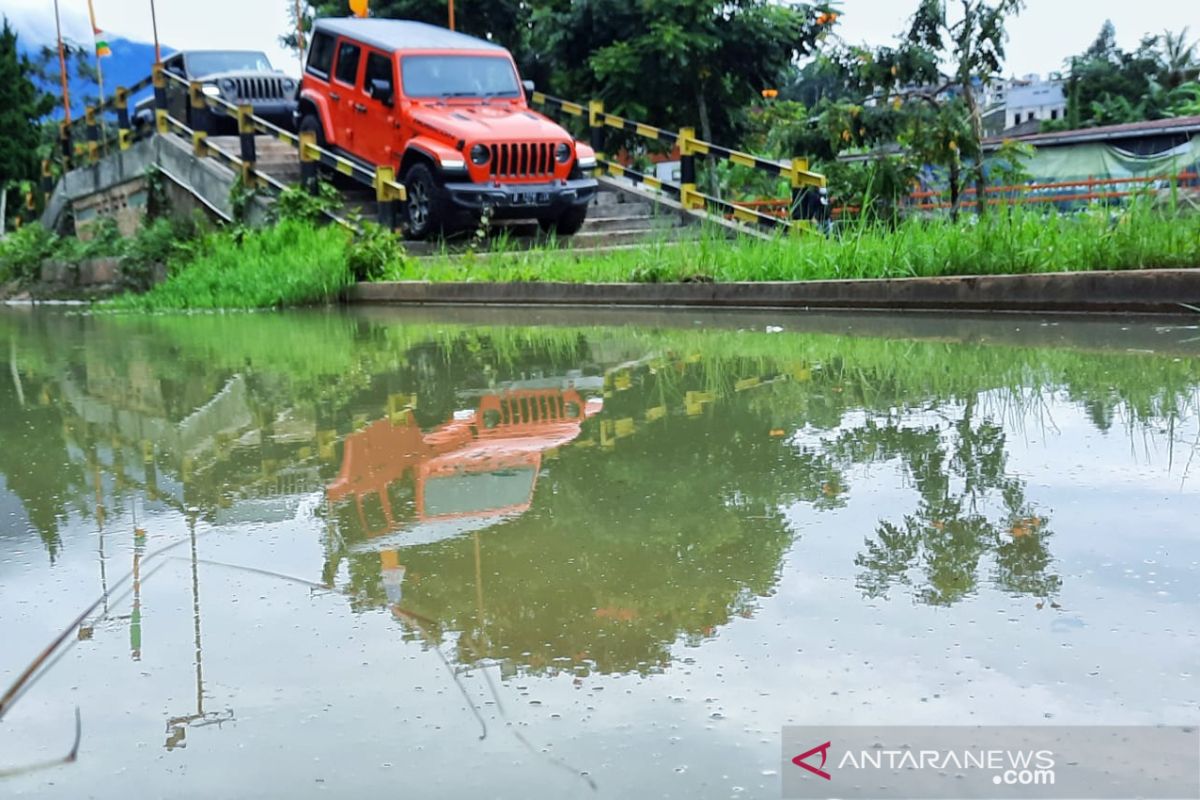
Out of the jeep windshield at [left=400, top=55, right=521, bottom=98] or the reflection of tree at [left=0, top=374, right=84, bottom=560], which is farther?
the jeep windshield at [left=400, top=55, right=521, bottom=98]

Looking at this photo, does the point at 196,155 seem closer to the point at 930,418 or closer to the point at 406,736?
the point at 930,418

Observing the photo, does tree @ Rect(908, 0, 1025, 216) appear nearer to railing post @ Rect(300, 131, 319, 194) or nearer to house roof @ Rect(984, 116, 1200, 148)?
railing post @ Rect(300, 131, 319, 194)

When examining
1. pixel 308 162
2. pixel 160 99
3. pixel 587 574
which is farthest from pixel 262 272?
pixel 587 574

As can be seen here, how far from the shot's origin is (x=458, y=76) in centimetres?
1636

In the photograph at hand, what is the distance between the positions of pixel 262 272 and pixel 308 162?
318 centimetres

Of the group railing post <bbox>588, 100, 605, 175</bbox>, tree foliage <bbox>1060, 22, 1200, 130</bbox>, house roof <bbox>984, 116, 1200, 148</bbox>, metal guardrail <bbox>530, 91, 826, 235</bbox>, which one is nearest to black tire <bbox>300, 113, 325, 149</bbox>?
metal guardrail <bbox>530, 91, 826, 235</bbox>

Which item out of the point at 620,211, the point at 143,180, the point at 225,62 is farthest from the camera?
the point at 225,62

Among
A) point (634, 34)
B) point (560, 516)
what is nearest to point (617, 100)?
point (634, 34)

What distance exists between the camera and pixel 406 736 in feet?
6.64

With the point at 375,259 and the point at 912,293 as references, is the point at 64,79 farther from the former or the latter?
the point at 912,293

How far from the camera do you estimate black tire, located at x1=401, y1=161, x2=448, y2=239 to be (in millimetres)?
14883

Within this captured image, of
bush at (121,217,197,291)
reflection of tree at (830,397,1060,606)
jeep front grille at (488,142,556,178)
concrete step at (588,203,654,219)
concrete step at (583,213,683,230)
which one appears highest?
jeep front grille at (488,142,556,178)

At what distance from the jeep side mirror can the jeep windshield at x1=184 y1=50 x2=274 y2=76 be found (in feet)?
23.1

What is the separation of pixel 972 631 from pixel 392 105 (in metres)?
14.5
